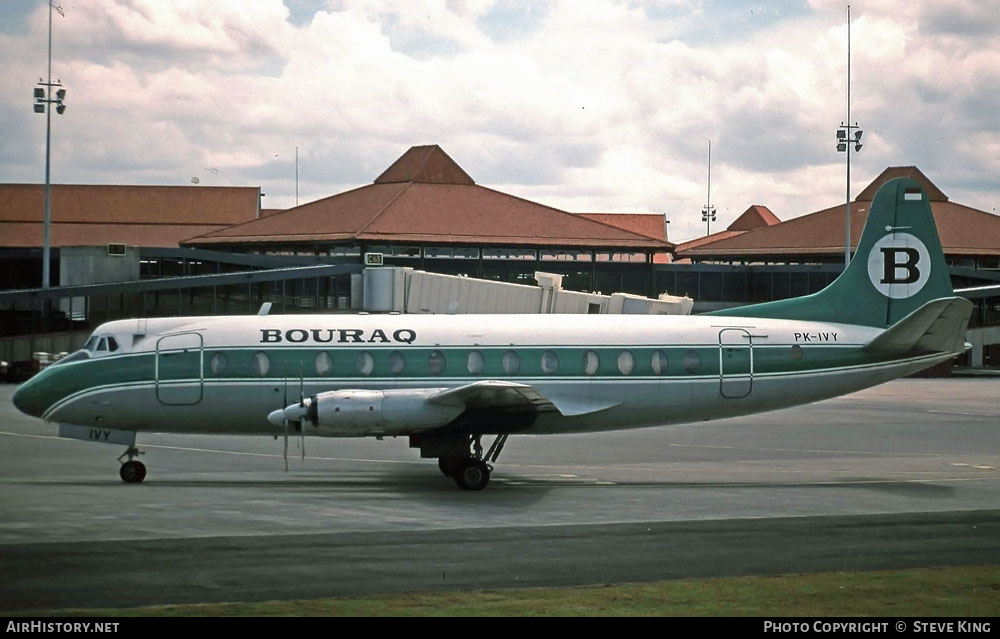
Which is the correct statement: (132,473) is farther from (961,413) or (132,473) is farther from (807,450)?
(961,413)

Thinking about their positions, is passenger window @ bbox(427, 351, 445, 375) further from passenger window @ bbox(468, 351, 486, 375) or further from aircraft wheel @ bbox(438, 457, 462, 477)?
aircraft wheel @ bbox(438, 457, 462, 477)

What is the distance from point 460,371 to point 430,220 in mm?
62634

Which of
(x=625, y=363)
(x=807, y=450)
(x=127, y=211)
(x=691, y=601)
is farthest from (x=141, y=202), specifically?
(x=691, y=601)

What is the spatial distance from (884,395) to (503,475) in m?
35.3

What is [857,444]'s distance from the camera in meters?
38.8

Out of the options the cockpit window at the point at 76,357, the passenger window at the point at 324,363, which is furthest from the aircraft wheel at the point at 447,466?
the cockpit window at the point at 76,357

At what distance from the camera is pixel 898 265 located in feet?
102

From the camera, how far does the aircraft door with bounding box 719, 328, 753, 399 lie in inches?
1150

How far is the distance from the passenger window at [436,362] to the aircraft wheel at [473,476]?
2370 mm

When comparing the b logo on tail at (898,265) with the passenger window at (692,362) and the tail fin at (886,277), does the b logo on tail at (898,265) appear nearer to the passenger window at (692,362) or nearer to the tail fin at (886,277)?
the tail fin at (886,277)

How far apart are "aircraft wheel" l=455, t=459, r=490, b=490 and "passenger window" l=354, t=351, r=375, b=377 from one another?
315 centimetres

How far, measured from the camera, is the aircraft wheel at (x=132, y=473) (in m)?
28.0

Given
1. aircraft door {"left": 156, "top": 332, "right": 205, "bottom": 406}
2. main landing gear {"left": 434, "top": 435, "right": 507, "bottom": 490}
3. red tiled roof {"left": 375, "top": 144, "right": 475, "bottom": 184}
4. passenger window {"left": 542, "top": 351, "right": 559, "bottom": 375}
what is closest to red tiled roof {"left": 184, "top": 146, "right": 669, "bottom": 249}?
red tiled roof {"left": 375, "top": 144, "right": 475, "bottom": 184}
